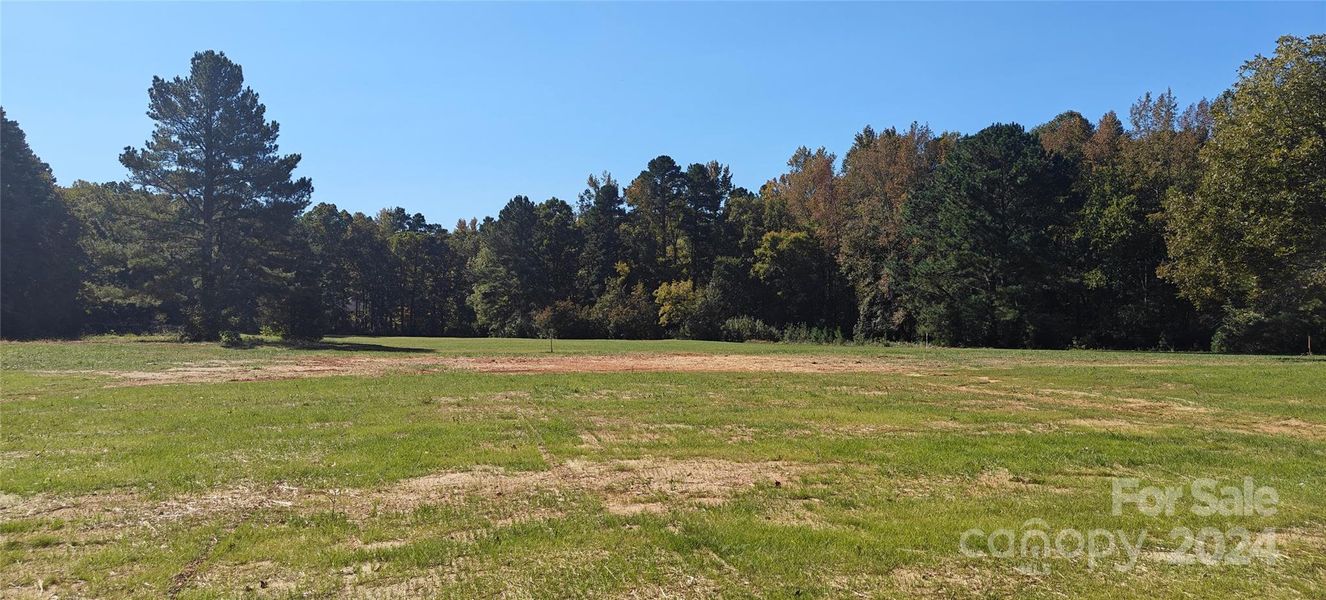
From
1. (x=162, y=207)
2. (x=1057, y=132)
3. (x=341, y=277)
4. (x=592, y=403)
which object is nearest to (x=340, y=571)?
(x=592, y=403)

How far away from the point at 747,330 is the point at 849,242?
13.6 meters

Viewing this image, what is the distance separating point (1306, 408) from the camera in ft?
47.3

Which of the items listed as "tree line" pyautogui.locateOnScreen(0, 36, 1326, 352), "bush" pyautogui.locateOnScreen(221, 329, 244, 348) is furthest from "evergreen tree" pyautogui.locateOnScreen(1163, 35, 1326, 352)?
"bush" pyautogui.locateOnScreen(221, 329, 244, 348)

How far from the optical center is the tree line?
93.3 feet

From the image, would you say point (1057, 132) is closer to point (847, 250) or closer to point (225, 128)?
point (847, 250)

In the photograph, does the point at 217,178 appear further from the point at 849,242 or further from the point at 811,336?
the point at 849,242

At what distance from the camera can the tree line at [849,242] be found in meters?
28.4

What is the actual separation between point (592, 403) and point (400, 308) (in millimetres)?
91313

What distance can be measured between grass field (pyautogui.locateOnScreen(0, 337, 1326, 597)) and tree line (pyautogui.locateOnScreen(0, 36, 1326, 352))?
674 inches

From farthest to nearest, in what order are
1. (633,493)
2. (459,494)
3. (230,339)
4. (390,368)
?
(230,339) → (390,368) → (633,493) → (459,494)

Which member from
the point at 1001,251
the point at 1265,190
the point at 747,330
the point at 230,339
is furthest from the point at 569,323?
the point at 1265,190

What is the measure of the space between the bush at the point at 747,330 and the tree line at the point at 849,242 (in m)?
0.23

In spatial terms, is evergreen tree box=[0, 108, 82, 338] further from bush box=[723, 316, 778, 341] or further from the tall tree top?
bush box=[723, 316, 778, 341]

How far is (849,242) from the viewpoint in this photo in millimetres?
68812
